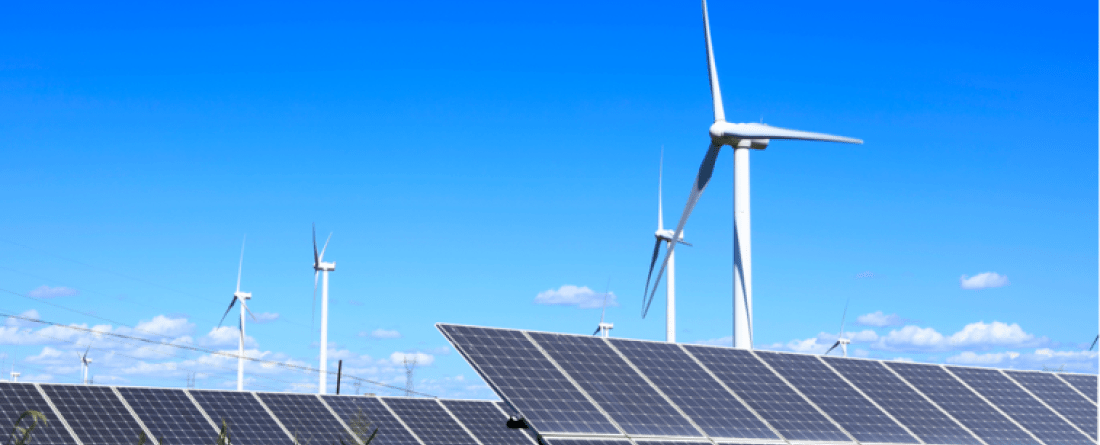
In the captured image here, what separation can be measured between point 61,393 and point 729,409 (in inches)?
941

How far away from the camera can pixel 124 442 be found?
34.0 meters

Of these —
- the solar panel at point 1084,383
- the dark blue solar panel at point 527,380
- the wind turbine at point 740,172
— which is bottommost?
the dark blue solar panel at point 527,380

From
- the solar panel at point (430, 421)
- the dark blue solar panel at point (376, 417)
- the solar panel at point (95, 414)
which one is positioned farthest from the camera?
the solar panel at point (430, 421)

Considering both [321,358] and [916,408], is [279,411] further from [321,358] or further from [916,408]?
[321,358]

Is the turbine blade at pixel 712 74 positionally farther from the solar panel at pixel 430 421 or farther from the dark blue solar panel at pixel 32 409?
the dark blue solar panel at pixel 32 409

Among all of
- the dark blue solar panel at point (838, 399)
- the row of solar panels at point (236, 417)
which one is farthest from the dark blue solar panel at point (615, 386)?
the row of solar panels at point (236, 417)

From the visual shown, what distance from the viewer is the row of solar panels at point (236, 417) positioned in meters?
35.1

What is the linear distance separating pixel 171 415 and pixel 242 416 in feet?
7.99

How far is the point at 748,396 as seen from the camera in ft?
94.9

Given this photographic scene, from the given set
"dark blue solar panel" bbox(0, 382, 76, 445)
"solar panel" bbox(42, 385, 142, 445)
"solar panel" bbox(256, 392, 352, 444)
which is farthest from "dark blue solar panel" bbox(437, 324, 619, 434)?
"dark blue solar panel" bbox(0, 382, 76, 445)

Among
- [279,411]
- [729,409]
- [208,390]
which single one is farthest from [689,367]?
[208,390]

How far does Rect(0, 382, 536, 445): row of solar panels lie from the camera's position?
35.1 m

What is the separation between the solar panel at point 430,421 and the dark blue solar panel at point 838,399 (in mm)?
13604

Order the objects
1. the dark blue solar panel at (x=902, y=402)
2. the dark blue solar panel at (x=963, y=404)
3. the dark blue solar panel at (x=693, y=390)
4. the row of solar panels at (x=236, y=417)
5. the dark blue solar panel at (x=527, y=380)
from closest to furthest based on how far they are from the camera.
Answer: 1. the dark blue solar panel at (x=527, y=380)
2. the dark blue solar panel at (x=693, y=390)
3. the dark blue solar panel at (x=902, y=402)
4. the dark blue solar panel at (x=963, y=404)
5. the row of solar panels at (x=236, y=417)
